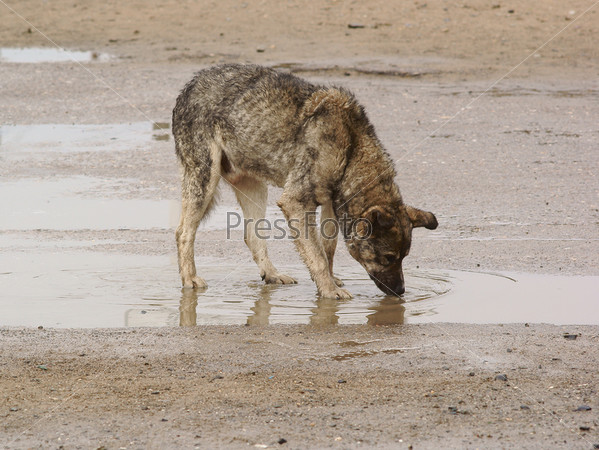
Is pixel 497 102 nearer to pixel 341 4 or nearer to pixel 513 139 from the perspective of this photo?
pixel 513 139

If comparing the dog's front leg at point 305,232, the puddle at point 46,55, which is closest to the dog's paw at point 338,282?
the dog's front leg at point 305,232

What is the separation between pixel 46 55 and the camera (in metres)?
21.7

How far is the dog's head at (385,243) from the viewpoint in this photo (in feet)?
25.6

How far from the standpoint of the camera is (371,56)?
20.1 metres

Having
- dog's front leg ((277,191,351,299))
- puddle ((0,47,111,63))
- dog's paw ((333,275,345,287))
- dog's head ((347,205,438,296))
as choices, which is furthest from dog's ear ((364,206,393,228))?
puddle ((0,47,111,63))

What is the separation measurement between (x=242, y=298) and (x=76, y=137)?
782 cm

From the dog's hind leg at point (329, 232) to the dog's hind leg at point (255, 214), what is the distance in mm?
425

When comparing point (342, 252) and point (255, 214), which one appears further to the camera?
point (342, 252)

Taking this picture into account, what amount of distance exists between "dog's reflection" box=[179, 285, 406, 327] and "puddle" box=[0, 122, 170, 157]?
6.66m

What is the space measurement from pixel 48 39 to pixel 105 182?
11972mm

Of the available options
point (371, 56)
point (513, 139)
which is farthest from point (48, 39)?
point (513, 139)

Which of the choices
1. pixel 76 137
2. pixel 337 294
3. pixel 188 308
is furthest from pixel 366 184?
pixel 76 137

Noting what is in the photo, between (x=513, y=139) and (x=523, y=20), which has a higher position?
(x=523, y=20)

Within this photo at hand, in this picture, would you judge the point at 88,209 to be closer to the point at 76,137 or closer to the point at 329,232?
the point at 329,232
